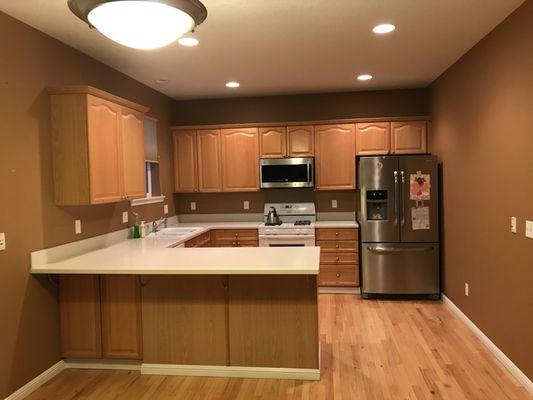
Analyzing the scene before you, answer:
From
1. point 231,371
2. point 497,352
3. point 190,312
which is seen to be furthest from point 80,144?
point 497,352

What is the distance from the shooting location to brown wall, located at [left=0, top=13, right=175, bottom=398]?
115 inches

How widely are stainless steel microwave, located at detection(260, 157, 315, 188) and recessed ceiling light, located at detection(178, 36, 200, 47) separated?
2321mm

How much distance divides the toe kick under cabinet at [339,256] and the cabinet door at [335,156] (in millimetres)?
647

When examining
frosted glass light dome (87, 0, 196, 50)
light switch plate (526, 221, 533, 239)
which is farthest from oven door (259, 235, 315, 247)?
frosted glass light dome (87, 0, 196, 50)

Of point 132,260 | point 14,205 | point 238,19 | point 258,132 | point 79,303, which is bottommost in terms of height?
point 79,303

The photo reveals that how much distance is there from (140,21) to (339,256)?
13.5 ft

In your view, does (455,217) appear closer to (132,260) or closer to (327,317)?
(327,317)

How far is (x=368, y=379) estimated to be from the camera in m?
3.19

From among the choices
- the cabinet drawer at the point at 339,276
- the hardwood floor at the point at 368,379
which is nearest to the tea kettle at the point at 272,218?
the cabinet drawer at the point at 339,276

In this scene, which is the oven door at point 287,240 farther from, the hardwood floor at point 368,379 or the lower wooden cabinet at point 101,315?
the lower wooden cabinet at point 101,315

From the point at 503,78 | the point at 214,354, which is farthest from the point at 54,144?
the point at 503,78

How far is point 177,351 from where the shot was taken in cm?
333

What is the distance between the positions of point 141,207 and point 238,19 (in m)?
2.58

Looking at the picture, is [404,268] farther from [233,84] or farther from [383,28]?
[233,84]
